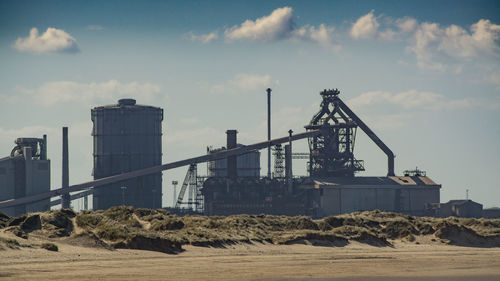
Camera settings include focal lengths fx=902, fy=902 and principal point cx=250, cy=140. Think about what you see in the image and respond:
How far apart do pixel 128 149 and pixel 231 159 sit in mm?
18695

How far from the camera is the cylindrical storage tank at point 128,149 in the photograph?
159 metres

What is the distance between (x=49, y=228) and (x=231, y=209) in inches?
4196

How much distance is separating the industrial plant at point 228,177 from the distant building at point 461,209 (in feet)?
7.26

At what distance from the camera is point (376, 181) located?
16250 cm

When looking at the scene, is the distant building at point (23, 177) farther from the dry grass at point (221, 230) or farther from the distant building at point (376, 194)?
the dry grass at point (221, 230)

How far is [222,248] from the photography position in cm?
5084

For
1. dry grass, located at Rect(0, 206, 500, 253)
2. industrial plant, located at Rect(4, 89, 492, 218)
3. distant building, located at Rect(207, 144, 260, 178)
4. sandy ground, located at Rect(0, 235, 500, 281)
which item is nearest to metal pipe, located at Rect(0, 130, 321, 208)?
industrial plant, located at Rect(4, 89, 492, 218)

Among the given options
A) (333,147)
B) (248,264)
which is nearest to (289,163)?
(333,147)

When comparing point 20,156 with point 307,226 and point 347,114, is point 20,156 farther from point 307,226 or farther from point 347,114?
point 307,226

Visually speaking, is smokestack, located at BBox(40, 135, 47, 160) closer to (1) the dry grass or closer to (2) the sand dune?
(1) the dry grass

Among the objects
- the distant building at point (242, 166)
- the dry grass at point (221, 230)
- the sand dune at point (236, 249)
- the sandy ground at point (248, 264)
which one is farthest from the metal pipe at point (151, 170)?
the sandy ground at point (248, 264)

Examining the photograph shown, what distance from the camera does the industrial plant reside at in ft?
500

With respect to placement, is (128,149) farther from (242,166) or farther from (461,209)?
(461,209)

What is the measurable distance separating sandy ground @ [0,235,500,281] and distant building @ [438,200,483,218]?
109 metres
